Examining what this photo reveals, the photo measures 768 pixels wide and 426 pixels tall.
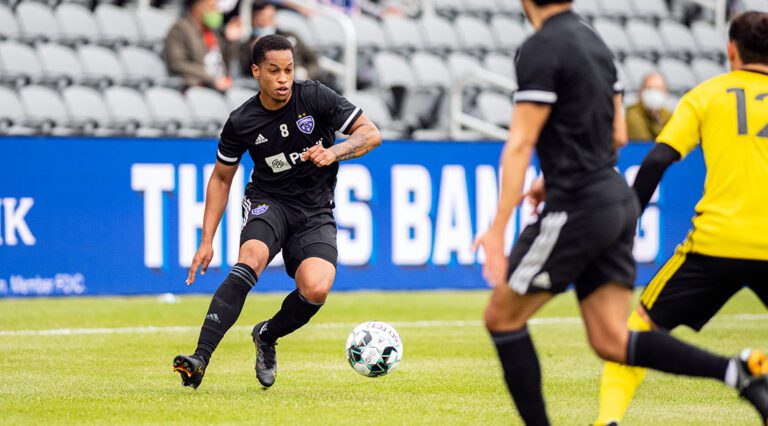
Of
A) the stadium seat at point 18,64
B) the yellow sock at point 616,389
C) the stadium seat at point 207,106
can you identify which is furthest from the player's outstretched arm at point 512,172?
the stadium seat at point 18,64

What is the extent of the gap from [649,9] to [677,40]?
0.99m

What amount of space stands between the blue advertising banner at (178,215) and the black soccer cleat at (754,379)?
8.84m

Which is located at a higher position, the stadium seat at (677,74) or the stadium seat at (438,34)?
the stadium seat at (438,34)

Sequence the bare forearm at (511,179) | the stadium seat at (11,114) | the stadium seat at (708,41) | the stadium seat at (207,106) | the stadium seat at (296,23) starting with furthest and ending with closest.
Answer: the stadium seat at (708,41), the stadium seat at (296,23), the stadium seat at (207,106), the stadium seat at (11,114), the bare forearm at (511,179)

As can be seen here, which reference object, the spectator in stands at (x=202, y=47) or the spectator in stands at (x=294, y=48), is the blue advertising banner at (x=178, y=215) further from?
the spectator in stands at (x=202, y=47)

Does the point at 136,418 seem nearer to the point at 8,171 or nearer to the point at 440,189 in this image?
the point at 8,171

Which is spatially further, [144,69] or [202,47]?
[144,69]

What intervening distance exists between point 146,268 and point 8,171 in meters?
1.72

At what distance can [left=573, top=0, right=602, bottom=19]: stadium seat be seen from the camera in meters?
21.5

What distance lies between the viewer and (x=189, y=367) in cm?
750

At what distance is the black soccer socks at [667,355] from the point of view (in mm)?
5762

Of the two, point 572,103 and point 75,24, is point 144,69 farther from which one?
point 572,103

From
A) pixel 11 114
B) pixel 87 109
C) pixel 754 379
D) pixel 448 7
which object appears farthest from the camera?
pixel 448 7

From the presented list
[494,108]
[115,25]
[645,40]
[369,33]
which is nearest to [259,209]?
[115,25]
